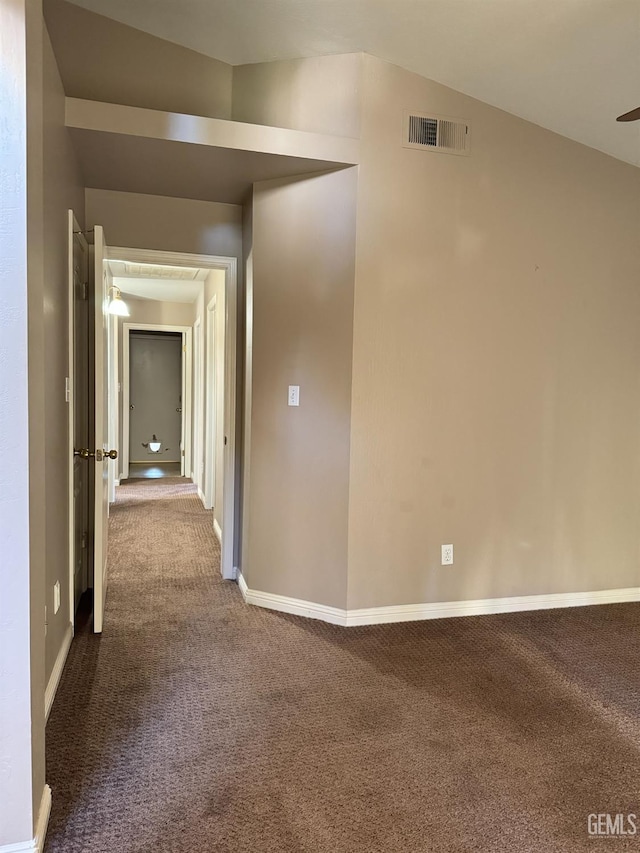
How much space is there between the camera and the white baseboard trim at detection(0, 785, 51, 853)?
4.83 ft

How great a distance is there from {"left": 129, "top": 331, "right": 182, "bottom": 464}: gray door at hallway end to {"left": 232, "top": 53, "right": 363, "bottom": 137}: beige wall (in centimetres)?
667

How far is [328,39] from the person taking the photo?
2.76 meters

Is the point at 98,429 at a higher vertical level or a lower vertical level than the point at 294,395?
lower


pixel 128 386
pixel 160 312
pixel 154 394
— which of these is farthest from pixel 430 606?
pixel 154 394

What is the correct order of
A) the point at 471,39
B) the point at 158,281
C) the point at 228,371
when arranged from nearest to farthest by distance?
the point at 471,39, the point at 228,371, the point at 158,281

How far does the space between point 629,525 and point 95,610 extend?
3.20 metres

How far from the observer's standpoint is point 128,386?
25.8 ft

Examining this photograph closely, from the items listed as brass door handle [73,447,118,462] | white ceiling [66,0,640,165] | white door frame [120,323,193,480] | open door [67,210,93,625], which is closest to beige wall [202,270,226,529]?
open door [67,210,93,625]

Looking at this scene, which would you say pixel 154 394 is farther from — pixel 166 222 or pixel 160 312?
pixel 166 222

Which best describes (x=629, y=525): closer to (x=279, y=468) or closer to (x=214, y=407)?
(x=279, y=468)

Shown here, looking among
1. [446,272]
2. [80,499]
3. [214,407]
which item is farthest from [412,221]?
[214,407]

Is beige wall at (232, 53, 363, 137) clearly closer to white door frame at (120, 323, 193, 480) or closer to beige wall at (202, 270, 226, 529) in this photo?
beige wall at (202, 270, 226, 529)

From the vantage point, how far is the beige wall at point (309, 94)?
2.90 meters

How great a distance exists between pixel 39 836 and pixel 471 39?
3426 mm
